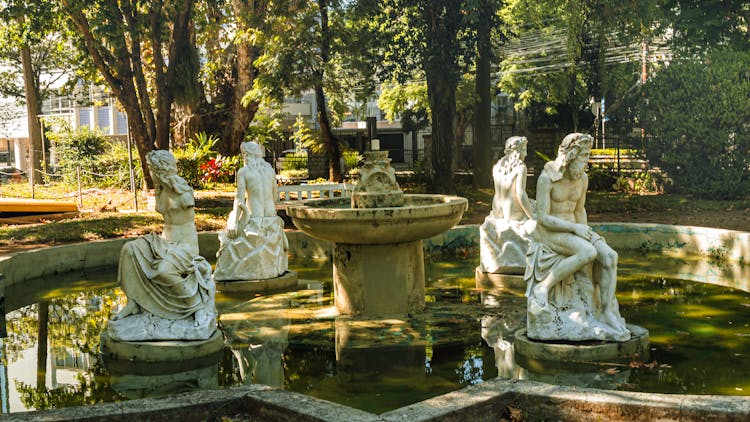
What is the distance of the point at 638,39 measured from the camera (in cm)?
2341

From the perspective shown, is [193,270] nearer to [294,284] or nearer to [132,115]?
[294,284]

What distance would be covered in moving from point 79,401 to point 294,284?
452 centimetres

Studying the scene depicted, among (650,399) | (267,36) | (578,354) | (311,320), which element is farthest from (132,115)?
(650,399)

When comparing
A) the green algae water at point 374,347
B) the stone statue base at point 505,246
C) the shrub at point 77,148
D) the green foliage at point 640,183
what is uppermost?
the shrub at point 77,148

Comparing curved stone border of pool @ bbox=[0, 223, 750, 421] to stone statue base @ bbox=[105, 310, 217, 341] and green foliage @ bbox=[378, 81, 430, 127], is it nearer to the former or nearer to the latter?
stone statue base @ bbox=[105, 310, 217, 341]

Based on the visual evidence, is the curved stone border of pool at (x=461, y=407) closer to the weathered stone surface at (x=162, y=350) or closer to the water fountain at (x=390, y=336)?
the water fountain at (x=390, y=336)

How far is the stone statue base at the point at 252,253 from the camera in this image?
1007 centimetres

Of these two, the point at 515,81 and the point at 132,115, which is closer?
the point at 132,115

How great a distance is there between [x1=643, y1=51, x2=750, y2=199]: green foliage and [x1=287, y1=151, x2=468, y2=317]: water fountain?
1252 cm

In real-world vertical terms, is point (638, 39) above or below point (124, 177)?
above

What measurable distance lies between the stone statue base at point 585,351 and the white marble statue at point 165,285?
2.80 metres

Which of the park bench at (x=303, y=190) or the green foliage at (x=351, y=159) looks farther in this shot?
the green foliage at (x=351, y=159)

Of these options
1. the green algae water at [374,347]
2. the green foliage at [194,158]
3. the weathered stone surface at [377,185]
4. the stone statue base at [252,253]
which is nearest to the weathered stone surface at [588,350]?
the green algae water at [374,347]

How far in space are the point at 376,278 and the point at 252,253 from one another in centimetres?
221
